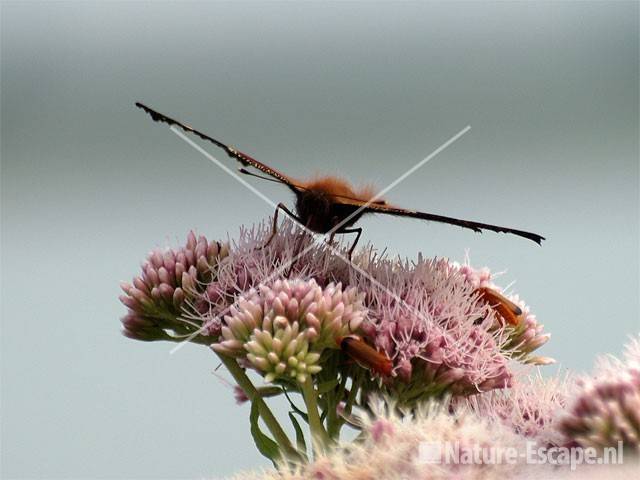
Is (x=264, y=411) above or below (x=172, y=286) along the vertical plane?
below

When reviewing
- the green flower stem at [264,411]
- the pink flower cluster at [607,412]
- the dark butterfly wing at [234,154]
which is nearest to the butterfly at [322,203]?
the dark butterfly wing at [234,154]

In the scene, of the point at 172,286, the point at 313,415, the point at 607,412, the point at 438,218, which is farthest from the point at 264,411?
the point at 607,412

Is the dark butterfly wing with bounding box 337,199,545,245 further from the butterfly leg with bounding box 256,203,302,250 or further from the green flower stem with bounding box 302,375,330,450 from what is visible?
the green flower stem with bounding box 302,375,330,450

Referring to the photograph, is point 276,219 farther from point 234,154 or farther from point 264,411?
point 264,411

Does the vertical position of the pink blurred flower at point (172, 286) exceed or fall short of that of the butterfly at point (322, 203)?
it falls short

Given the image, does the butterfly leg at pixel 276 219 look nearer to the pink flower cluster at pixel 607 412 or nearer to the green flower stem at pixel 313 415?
the green flower stem at pixel 313 415

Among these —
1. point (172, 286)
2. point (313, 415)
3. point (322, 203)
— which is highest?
point (322, 203)
